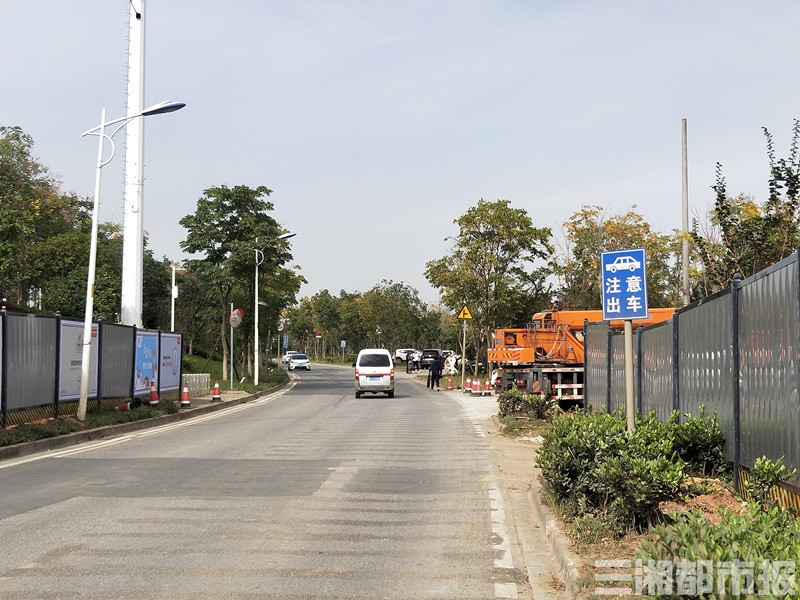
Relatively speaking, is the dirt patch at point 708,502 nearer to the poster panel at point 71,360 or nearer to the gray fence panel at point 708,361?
the gray fence panel at point 708,361

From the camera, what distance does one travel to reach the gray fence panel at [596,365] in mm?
16062

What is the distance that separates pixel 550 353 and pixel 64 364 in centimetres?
1334

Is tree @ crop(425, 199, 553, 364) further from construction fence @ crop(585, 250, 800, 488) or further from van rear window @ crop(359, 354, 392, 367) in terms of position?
construction fence @ crop(585, 250, 800, 488)

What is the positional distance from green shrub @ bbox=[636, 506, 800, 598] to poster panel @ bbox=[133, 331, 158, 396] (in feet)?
63.5

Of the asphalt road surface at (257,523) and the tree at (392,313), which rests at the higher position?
the tree at (392,313)

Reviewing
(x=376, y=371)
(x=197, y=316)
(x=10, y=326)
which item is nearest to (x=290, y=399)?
(x=376, y=371)

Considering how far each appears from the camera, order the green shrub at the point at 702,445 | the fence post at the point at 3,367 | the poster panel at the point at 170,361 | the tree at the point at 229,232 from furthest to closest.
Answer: the tree at the point at 229,232, the poster panel at the point at 170,361, the fence post at the point at 3,367, the green shrub at the point at 702,445

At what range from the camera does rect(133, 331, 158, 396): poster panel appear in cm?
2227

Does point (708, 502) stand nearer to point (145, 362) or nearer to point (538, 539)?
point (538, 539)

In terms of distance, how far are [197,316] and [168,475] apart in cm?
5321

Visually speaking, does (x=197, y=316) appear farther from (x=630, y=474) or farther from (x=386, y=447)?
(x=630, y=474)

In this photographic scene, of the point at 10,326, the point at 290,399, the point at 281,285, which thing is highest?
the point at 281,285

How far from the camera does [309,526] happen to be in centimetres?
781

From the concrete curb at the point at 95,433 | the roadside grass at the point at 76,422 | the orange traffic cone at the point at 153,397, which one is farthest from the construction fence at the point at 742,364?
the orange traffic cone at the point at 153,397
